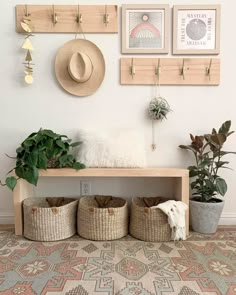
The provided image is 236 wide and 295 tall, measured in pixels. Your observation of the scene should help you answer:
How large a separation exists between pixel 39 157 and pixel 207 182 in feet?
3.90

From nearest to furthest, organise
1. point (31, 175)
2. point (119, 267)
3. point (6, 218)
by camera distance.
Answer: point (119, 267) → point (31, 175) → point (6, 218)

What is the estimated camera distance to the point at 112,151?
1.75m

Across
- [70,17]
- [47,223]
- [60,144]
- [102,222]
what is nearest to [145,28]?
[70,17]

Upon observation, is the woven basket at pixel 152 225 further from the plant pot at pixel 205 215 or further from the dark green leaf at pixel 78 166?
the dark green leaf at pixel 78 166

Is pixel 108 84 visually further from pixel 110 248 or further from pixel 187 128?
pixel 110 248

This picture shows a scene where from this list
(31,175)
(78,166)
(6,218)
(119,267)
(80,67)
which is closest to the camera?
(119,267)

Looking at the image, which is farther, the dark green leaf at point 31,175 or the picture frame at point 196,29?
the picture frame at point 196,29

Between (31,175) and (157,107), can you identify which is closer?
(31,175)

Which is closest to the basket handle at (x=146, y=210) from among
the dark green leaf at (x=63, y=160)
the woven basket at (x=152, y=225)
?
the woven basket at (x=152, y=225)

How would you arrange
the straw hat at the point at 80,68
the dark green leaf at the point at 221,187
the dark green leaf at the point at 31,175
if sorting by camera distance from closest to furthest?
the dark green leaf at the point at 31,175, the dark green leaf at the point at 221,187, the straw hat at the point at 80,68

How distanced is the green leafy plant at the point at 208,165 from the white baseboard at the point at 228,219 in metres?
0.24

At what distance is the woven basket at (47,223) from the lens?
164cm

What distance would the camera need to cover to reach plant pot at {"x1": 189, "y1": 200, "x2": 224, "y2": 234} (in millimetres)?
1744

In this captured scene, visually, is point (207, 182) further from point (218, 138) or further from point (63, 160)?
point (63, 160)
